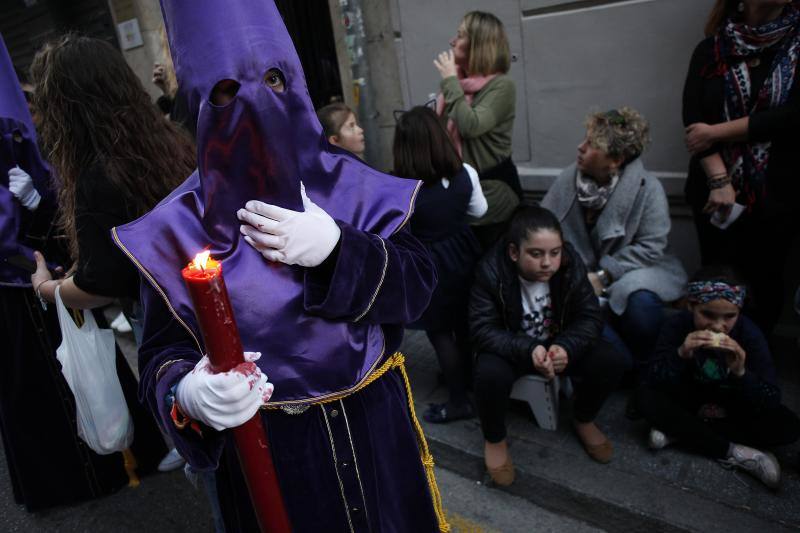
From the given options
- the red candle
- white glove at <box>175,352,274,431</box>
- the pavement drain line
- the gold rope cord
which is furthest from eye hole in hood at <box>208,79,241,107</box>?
the pavement drain line

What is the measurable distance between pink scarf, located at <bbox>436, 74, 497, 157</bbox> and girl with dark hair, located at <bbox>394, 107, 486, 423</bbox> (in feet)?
1.89

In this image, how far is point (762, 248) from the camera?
2.95 m

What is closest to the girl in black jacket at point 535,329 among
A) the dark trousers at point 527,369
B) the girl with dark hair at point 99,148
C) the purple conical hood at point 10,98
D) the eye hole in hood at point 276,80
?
the dark trousers at point 527,369

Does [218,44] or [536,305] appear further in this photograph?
[536,305]

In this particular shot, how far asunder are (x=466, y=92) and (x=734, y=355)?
214 centimetres

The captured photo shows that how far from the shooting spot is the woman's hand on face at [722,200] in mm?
2830

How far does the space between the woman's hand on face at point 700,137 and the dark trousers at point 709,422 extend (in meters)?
1.16

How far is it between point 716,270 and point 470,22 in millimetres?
2023

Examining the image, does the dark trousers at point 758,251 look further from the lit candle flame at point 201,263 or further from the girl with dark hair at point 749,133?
the lit candle flame at point 201,263

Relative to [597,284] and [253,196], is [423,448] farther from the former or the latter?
[597,284]

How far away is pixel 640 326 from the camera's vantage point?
3016 mm

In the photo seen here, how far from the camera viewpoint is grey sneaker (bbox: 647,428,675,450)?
2.73 metres

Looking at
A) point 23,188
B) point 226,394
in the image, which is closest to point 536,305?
point 226,394

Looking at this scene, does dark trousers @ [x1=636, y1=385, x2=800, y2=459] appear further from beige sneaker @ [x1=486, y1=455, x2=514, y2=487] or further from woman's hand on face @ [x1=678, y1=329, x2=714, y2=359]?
beige sneaker @ [x1=486, y1=455, x2=514, y2=487]
